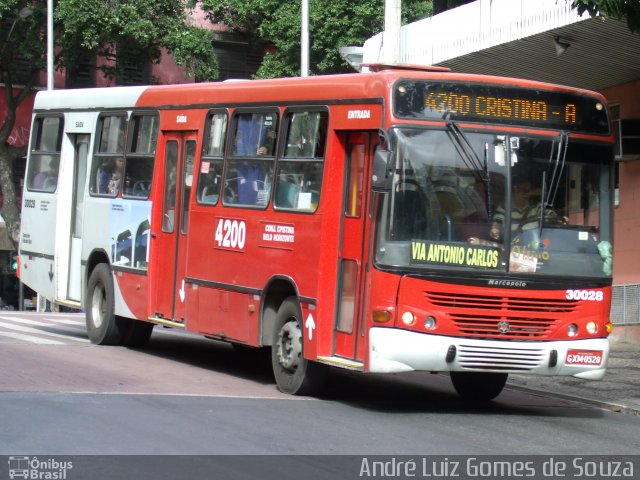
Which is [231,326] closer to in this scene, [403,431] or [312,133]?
[312,133]

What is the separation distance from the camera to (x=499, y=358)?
36.9 ft

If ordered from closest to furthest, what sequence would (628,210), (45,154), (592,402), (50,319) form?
1. (592,402)
2. (45,154)
3. (628,210)
4. (50,319)

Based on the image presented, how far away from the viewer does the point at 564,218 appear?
456 inches

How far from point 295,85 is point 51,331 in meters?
8.26

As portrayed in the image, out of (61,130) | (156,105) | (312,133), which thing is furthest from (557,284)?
(61,130)

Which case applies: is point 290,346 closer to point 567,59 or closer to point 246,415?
point 246,415

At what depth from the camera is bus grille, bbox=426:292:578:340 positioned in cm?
1116

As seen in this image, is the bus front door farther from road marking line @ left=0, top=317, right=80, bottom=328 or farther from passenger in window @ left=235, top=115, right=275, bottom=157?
road marking line @ left=0, top=317, right=80, bottom=328

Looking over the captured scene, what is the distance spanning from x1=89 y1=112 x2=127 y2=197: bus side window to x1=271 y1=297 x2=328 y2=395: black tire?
4.62 metres

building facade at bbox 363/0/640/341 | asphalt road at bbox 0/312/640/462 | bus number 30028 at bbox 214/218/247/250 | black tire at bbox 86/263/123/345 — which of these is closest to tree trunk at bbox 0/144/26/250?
building facade at bbox 363/0/640/341

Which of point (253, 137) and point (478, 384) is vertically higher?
point (253, 137)

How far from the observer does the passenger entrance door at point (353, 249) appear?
452 inches
